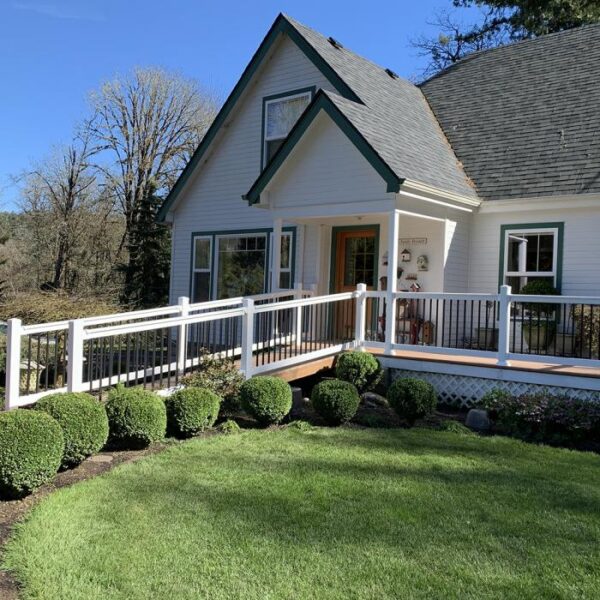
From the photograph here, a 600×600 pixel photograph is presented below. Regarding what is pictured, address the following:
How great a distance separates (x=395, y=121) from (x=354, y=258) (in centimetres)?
278

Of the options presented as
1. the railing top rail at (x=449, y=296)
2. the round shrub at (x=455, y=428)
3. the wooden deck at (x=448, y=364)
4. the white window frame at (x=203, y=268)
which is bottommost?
the round shrub at (x=455, y=428)

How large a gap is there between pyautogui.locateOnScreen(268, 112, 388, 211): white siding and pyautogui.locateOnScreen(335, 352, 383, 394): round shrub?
8.24ft

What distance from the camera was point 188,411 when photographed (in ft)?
21.7

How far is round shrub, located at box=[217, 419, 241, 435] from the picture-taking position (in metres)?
6.97

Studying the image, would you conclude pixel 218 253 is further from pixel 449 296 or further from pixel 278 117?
pixel 449 296

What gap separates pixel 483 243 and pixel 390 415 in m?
4.66

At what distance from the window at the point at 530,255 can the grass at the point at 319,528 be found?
4.97m

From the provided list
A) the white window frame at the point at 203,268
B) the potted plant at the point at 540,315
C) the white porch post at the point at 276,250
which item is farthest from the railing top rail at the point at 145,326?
the white window frame at the point at 203,268

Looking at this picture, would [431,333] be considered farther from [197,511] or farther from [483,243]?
[197,511]

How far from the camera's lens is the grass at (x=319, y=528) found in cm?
345

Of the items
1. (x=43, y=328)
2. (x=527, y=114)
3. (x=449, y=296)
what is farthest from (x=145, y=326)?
(x=527, y=114)

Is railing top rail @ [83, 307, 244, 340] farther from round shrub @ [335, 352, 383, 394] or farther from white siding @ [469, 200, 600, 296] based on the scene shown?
white siding @ [469, 200, 600, 296]

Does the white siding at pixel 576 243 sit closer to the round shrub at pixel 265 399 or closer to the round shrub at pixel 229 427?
the round shrub at pixel 265 399

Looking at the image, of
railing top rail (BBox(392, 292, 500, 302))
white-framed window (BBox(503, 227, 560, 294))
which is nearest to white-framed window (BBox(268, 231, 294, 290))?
railing top rail (BBox(392, 292, 500, 302))
